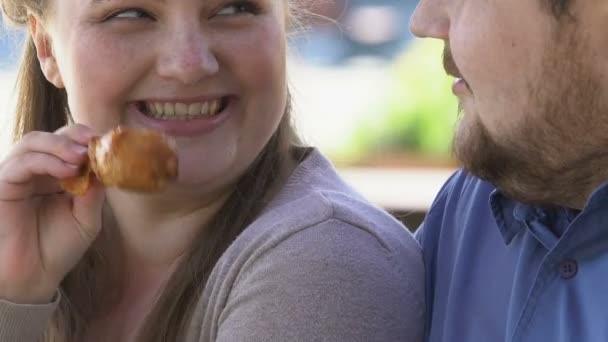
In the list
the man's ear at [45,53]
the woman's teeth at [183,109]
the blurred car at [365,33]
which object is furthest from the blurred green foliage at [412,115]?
the woman's teeth at [183,109]

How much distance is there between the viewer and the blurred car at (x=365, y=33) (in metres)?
7.02

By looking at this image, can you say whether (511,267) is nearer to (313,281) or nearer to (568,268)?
(568,268)

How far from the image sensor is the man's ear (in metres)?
2.31

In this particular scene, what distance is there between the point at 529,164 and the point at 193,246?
75cm

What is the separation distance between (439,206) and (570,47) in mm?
521

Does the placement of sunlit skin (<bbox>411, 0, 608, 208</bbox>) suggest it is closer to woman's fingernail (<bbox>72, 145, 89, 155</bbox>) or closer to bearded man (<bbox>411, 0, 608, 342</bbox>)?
bearded man (<bbox>411, 0, 608, 342</bbox>)

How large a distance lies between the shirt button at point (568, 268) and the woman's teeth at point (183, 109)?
782mm

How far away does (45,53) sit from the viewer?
7.65ft

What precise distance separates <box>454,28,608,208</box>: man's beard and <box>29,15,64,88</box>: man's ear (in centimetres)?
98

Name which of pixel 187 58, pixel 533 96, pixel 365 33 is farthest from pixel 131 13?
pixel 365 33

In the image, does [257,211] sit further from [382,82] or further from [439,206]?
[382,82]

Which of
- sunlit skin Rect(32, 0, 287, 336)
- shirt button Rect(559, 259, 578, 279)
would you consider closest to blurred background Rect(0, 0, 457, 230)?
sunlit skin Rect(32, 0, 287, 336)

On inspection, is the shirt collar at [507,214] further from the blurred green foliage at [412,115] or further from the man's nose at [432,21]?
the blurred green foliage at [412,115]

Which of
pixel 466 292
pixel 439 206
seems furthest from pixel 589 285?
pixel 439 206
